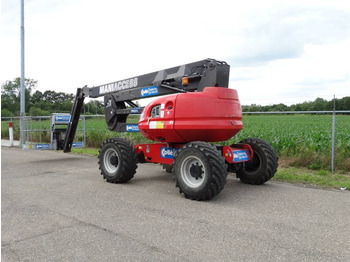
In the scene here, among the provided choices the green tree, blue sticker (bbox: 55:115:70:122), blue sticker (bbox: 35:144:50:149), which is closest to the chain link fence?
blue sticker (bbox: 55:115:70:122)

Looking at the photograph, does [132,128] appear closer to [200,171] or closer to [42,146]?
[200,171]

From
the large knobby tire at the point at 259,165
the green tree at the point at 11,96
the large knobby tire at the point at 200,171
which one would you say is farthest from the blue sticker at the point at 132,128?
the green tree at the point at 11,96

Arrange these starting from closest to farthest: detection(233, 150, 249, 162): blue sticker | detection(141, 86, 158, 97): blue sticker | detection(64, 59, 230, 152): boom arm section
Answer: detection(233, 150, 249, 162): blue sticker
detection(64, 59, 230, 152): boom arm section
detection(141, 86, 158, 97): blue sticker

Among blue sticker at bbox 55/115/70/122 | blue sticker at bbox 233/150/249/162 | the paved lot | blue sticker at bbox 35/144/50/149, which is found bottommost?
the paved lot

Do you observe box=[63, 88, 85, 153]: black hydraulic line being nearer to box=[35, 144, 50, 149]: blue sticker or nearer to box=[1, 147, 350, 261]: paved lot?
box=[35, 144, 50, 149]: blue sticker

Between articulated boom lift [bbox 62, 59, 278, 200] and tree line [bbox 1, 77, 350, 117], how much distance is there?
3.27 meters

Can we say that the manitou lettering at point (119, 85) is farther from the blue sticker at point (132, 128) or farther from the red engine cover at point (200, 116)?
the red engine cover at point (200, 116)

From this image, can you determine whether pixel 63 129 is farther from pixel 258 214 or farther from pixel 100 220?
pixel 258 214

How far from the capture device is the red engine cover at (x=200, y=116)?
6.06 m

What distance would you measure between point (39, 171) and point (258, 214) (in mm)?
6479

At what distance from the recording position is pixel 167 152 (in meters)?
7.04

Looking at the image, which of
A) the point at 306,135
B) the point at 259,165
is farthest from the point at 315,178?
the point at 306,135

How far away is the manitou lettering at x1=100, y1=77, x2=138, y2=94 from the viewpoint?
26.5 ft

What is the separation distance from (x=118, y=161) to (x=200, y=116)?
2366 mm
